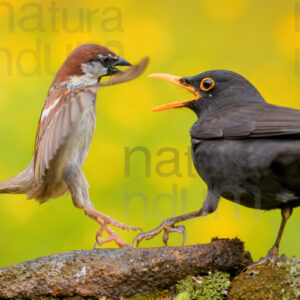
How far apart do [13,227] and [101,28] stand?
3.20m

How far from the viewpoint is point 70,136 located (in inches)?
218

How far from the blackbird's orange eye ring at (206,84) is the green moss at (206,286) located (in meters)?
1.82

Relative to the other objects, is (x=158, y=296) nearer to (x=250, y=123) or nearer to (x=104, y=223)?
(x=104, y=223)

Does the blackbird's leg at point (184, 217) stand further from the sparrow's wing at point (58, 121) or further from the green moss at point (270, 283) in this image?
the sparrow's wing at point (58, 121)

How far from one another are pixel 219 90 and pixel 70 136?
4.58 feet

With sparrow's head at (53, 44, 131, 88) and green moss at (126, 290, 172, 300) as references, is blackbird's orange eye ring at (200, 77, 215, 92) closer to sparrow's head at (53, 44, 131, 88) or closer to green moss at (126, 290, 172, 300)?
sparrow's head at (53, 44, 131, 88)

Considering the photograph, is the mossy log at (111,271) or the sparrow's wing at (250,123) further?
the sparrow's wing at (250,123)

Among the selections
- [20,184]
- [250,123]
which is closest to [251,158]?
[250,123]

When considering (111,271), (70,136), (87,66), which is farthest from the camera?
(87,66)

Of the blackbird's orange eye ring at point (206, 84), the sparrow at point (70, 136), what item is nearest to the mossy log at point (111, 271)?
the sparrow at point (70, 136)

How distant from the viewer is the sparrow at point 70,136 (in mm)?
5273

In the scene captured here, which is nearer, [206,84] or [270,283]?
[270,283]

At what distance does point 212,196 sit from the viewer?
5234mm

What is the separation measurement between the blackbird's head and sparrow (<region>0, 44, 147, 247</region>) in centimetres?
67
